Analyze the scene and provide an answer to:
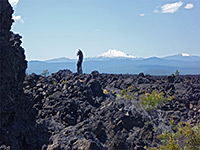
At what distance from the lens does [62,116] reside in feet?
118

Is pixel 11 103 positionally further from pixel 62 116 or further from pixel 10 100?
pixel 62 116

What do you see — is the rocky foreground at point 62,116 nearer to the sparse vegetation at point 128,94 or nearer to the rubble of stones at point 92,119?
the rubble of stones at point 92,119

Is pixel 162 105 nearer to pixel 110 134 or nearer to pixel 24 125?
pixel 110 134

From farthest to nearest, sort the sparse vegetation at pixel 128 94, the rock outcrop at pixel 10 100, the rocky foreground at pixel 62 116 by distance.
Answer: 1. the sparse vegetation at pixel 128 94
2. the rocky foreground at pixel 62 116
3. the rock outcrop at pixel 10 100

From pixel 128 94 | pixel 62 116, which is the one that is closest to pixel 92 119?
pixel 62 116

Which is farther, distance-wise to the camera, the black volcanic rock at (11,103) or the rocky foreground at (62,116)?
the rocky foreground at (62,116)

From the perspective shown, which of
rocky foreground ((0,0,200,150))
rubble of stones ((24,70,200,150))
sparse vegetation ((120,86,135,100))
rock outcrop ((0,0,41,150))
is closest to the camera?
rock outcrop ((0,0,41,150))

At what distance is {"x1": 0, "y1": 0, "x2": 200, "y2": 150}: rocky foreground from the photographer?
25031 mm

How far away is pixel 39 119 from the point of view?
114 ft

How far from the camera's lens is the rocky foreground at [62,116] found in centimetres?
2503

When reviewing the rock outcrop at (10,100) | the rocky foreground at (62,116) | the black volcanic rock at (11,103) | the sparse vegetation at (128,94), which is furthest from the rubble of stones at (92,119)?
the sparse vegetation at (128,94)

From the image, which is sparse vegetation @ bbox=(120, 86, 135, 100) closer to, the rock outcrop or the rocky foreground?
the rocky foreground

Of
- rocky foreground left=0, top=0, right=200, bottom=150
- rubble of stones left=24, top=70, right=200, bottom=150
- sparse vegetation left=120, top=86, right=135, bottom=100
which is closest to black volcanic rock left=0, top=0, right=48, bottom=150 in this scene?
rocky foreground left=0, top=0, right=200, bottom=150

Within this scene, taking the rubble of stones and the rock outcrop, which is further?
the rubble of stones
